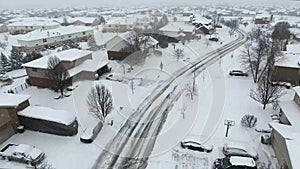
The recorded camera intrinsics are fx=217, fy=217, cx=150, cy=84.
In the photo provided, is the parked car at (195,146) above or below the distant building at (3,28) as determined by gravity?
below

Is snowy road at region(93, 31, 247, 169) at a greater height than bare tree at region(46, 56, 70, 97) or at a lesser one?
lesser

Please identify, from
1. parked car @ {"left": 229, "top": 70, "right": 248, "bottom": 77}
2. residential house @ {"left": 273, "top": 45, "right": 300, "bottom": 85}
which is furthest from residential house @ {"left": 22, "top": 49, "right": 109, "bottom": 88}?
residential house @ {"left": 273, "top": 45, "right": 300, "bottom": 85}

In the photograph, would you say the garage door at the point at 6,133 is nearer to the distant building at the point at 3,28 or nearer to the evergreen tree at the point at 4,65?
the evergreen tree at the point at 4,65

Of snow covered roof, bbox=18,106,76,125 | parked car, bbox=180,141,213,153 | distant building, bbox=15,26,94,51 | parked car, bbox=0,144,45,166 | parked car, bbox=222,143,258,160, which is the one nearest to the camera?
parked car, bbox=0,144,45,166

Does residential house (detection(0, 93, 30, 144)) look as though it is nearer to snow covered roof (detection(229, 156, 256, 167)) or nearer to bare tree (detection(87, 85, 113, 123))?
bare tree (detection(87, 85, 113, 123))

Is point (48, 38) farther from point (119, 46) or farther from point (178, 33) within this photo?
point (178, 33)

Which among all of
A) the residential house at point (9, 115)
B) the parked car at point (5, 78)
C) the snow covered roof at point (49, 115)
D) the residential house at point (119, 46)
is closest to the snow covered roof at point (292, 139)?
the snow covered roof at point (49, 115)
